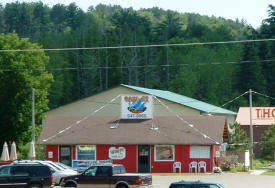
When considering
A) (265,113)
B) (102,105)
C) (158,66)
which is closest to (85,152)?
(102,105)

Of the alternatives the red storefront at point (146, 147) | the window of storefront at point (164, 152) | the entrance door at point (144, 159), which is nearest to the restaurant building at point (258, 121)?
the red storefront at point (146, 147)

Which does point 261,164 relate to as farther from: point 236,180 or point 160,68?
point 160,68

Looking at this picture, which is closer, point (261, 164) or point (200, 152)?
point (200, 152)

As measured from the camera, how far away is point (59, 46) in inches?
6649

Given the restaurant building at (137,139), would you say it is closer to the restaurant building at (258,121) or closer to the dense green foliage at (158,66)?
the restaurant building at (258,121)

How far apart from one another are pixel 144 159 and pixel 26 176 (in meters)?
22.9

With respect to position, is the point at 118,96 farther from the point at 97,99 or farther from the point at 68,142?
the point at 68,142

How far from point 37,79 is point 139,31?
80655mm

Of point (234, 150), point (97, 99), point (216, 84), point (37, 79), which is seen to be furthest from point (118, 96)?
point (216, 84)

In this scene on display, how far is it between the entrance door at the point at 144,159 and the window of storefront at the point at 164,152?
0.74 meters

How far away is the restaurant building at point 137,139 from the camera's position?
6122cm

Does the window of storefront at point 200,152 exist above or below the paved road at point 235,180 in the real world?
above

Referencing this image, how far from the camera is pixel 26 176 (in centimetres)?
3994

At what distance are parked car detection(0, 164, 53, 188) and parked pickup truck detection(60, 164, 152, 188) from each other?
187 cm
